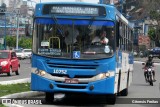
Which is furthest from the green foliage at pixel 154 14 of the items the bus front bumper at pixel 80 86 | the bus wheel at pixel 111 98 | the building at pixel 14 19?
the bus front bumper at pixel 80 86

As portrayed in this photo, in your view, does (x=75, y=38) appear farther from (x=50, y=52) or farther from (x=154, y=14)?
(x=154, y=14)

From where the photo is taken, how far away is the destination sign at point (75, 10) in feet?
45.9

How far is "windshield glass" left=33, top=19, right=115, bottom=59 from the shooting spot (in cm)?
1383

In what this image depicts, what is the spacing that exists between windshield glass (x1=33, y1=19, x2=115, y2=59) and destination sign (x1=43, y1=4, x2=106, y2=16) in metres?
0.23

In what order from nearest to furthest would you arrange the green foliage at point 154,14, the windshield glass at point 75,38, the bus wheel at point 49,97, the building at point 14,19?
the windshield glass at point 75,38
the bus wheel at point 49,97
the green foliage at point 154,14
the building at point 14,19

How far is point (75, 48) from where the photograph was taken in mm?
13805

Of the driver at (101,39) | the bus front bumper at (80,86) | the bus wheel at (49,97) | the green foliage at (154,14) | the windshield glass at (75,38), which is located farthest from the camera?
the green foliage at (154,14)

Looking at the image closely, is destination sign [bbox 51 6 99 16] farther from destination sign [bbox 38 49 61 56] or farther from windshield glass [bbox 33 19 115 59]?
destination sign [bbox 38 49 61 56]

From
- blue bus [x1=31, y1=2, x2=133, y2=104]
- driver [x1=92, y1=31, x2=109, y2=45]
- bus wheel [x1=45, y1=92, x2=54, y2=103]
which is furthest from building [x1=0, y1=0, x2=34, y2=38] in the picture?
driver [x1=92, y1=31, x2=109, y2=45]

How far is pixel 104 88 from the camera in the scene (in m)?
13.6

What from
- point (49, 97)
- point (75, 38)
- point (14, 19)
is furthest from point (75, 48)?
point (14, 19)

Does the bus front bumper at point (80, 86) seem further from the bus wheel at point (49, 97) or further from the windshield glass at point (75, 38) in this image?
the bus wheel at point (49, 97)

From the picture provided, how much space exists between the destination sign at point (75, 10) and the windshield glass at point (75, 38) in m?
0.23

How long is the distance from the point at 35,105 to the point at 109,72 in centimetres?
240
